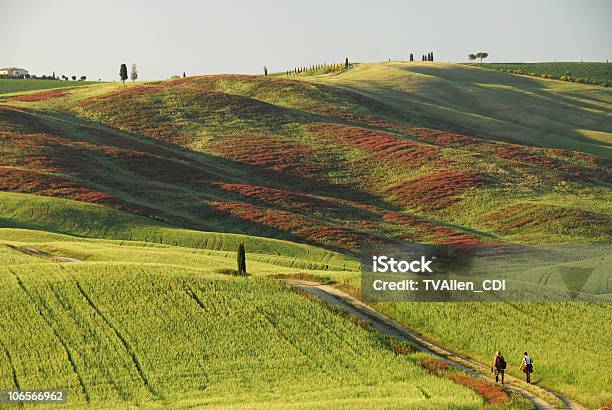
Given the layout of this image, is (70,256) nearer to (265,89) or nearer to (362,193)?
(362,193)

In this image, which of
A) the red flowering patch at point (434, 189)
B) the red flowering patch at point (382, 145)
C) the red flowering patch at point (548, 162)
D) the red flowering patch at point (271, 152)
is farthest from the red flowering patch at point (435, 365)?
the red flowering patch at point (382, 145)

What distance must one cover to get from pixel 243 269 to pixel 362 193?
50.5 meters

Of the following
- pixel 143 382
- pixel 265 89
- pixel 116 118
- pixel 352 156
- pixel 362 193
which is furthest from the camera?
pixel 265 89

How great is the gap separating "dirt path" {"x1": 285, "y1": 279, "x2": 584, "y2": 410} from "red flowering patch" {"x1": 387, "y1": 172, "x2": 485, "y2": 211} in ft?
145

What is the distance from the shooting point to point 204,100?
468 feet

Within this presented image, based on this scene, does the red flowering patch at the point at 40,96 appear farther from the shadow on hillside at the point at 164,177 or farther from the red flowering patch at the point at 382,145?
the red flowering patch at the point at 382,145

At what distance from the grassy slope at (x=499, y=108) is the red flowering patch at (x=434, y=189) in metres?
35.8

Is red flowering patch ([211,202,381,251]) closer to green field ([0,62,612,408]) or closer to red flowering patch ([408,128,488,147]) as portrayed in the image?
green field ([0,62,612,408])

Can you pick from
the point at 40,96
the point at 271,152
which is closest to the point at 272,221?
the point at 271,152

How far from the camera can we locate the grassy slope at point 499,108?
145 meters

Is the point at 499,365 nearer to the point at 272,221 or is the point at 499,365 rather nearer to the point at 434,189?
the point at 272,221

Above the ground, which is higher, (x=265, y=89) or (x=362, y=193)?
(x=265, y=89)

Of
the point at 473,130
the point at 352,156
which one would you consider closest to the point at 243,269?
Result: the point at 352,156

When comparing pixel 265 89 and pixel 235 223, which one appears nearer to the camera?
pixel 235 223
